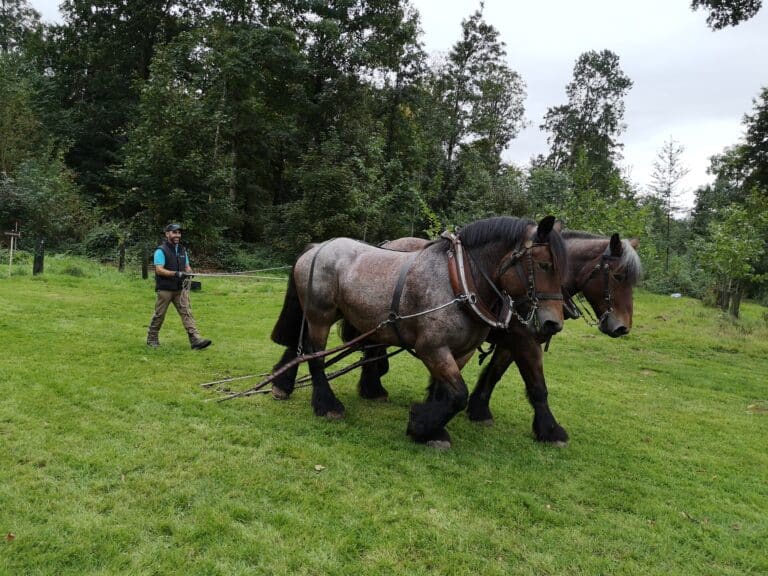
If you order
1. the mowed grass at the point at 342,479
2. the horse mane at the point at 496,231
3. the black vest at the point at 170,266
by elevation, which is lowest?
the mowed grass at the point at 342,479

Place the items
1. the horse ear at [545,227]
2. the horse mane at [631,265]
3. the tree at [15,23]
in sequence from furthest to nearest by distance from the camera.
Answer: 1. the tree at [15,23]
2. the horse mane at [631,265]
3. the horse ear at [545,227]

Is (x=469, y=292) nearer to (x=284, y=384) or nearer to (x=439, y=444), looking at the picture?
(x=439, y=444)

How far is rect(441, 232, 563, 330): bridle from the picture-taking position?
3955 mm

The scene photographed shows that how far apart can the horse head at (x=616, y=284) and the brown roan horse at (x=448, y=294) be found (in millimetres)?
787

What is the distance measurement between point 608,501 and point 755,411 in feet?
14.9

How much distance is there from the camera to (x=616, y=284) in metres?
4.75

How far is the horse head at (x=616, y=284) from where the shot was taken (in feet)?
15.4

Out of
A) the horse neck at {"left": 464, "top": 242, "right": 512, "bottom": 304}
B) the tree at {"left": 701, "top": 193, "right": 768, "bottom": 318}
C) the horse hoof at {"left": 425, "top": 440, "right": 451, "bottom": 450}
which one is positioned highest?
the tree at {"left": 701, "top": 193, "right": 768, "bottom": 318}

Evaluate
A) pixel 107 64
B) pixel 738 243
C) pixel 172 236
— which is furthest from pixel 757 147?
pixel 107 64

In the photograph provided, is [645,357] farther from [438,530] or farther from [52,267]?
[52,267]

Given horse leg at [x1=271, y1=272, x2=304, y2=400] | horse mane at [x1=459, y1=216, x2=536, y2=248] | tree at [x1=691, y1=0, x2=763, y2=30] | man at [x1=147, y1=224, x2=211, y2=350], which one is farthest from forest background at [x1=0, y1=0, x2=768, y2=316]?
horse mane at [x1=459, y1=216, x2=536, y2=248]

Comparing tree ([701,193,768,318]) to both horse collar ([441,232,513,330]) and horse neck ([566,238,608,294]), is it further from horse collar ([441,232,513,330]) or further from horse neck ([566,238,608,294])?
horse collar ([441,232,513,330])

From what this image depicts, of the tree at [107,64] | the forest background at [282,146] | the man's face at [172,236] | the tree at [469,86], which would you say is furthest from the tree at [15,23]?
the man's face at [172,236]

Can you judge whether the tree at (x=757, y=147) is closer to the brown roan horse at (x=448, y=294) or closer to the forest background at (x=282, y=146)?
the forest background at (x=282, y=146)
